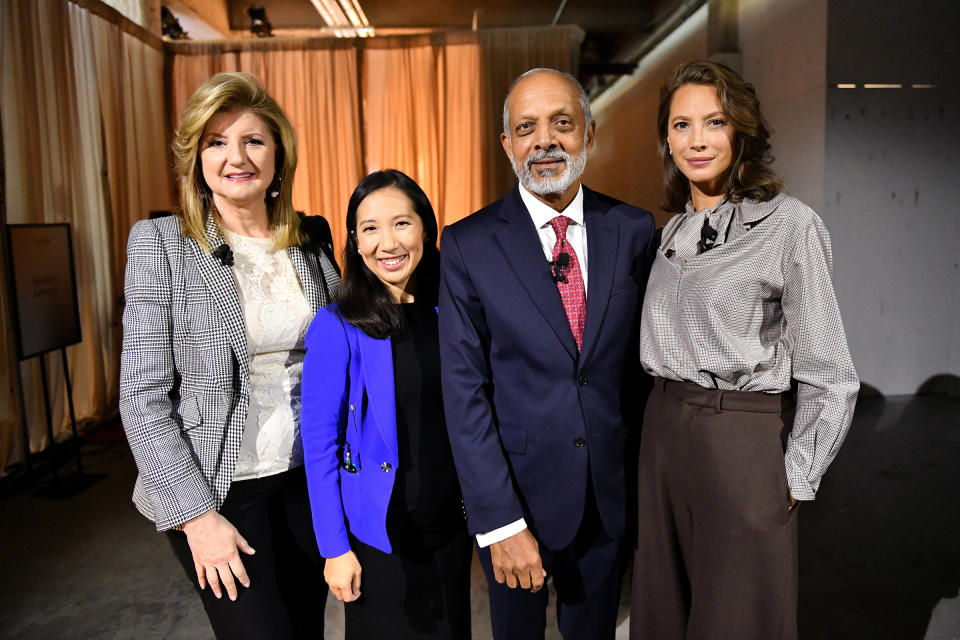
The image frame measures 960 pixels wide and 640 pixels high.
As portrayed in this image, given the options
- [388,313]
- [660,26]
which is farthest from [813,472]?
[660,26]

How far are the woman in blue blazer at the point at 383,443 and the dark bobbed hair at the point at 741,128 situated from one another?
75cm

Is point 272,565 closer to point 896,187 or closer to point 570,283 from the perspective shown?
point 570,283

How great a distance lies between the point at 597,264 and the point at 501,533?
0.68 metres

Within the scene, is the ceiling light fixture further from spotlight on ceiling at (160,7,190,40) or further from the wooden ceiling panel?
Result: spotlight on ceiling at (160,7,190,40)

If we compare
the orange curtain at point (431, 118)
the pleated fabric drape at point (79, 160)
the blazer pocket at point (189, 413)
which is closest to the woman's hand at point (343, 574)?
the blazer pocket at point (189, 413)

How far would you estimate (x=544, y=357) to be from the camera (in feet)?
5.00

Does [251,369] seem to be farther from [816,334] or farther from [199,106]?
[816,334]

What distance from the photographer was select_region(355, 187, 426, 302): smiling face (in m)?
1.62

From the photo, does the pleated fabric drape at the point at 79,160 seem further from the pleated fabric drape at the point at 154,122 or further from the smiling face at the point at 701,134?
the smiling face at the point at 701,134

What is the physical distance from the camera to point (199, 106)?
153cm

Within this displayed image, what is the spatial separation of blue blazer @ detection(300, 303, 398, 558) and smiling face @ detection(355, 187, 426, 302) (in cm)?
17

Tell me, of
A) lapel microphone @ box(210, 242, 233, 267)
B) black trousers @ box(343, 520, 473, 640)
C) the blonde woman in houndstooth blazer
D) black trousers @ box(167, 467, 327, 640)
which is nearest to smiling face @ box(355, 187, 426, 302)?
the blonde woman in houndstooth blazer

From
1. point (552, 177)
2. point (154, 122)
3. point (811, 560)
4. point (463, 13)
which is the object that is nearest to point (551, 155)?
point (552, 177)

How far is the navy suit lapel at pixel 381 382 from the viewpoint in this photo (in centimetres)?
156
